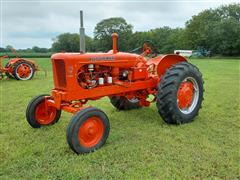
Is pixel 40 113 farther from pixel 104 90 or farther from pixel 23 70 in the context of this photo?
pixel 23 70

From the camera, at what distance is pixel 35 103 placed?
4996mm

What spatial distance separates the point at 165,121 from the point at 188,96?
723 mm

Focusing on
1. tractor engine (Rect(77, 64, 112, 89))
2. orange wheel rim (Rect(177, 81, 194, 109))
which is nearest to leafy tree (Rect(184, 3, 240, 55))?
orange wheel rim (Rect(177, 81, 194, 109))

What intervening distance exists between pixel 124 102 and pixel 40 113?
188cm

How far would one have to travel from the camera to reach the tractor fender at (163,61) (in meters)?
5.74

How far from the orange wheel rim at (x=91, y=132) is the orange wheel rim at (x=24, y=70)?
9.77 meters

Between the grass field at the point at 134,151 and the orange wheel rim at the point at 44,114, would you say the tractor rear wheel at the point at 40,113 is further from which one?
the grass field at the point at 134,151

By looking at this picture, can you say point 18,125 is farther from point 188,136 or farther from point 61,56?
point 188,136

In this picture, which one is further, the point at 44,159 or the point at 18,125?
the point at 18,125

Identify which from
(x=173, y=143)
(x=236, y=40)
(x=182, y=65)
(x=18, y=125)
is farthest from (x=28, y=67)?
(x=236, y=40)

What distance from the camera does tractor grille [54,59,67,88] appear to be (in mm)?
4401

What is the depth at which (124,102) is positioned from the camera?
20.7 ft

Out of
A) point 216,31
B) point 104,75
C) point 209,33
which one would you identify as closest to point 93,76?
point 104,75

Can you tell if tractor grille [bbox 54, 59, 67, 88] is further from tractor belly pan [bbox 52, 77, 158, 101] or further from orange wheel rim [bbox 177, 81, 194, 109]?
orange wheel rim [bbox 177, 81, 194, 109]
